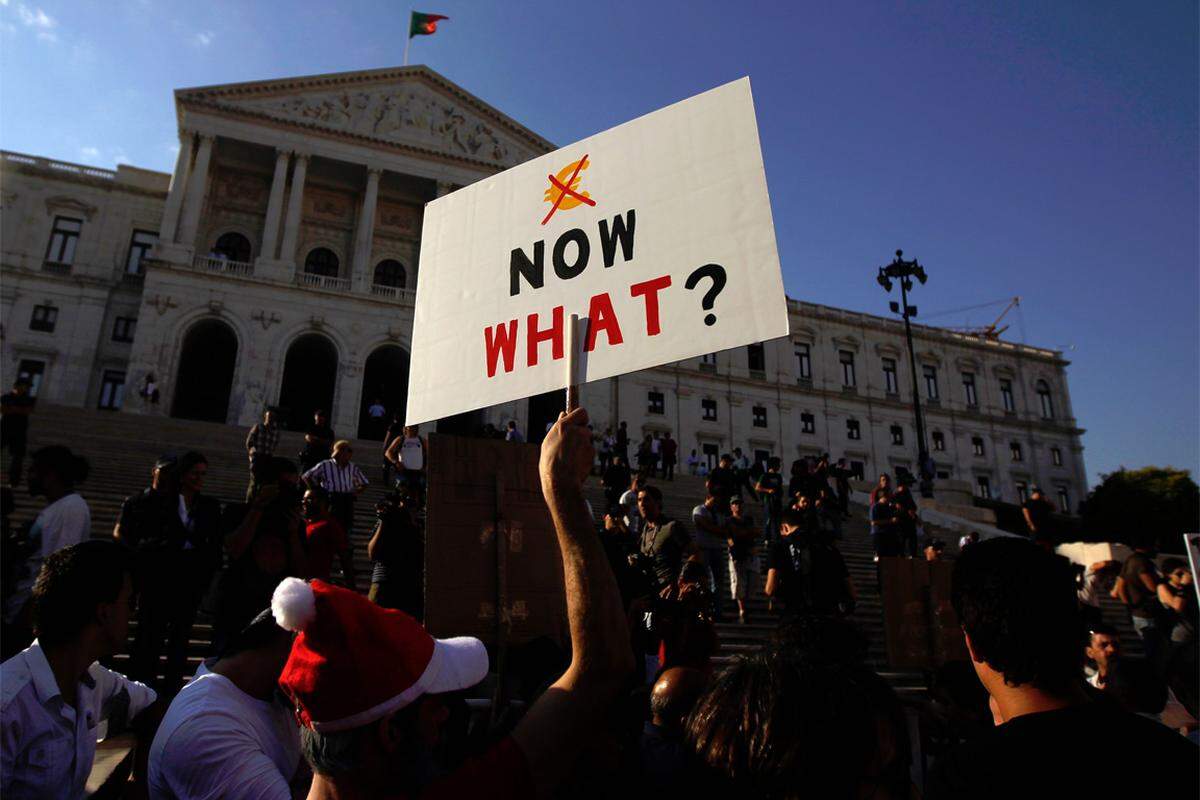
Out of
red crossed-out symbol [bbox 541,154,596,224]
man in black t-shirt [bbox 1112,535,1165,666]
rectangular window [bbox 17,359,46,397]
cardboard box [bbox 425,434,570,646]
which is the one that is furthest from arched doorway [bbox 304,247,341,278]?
red crossed-out symbol [bbox 541,154,596,224]

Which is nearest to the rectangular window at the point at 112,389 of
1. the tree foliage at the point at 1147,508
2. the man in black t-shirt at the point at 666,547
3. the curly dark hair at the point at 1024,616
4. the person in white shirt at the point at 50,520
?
the person in white shirt at the point at 50,520

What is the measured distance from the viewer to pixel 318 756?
55.6 inches

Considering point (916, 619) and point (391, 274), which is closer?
point (916, 619)

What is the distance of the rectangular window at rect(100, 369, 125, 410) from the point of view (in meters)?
31.2

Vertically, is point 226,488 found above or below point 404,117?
below

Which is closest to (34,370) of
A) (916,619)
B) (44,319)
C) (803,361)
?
(44,319)

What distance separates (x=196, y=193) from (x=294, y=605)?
3566 cm

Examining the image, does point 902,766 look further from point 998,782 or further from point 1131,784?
point 1131,784

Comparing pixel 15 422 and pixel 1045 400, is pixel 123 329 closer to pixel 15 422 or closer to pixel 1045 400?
pixel 15 422

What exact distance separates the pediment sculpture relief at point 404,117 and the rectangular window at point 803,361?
1937 cm

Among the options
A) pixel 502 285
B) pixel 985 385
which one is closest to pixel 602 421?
pixel 985 385

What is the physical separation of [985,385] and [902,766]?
51.2 m

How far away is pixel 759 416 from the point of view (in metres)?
41.7

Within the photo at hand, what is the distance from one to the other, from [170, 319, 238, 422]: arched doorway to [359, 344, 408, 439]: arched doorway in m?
5.54
